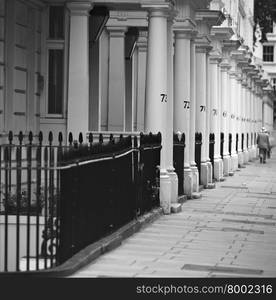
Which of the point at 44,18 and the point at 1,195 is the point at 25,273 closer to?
the point at 1,195

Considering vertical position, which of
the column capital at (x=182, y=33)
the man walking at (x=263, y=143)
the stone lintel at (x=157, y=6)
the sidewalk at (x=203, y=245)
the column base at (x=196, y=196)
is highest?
the stone lintel at (x=157, y=6)

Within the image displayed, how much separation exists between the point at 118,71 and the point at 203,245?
14.1 meters

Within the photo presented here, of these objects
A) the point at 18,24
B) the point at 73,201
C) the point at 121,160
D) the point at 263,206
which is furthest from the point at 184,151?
the point at 73,201

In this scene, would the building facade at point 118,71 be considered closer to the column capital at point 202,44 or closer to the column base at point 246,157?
the column capital at point 202,44

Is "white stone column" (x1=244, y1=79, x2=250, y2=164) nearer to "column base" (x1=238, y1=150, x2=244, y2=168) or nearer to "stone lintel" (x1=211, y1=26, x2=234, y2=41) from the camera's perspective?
"column base" (x1=238, y1=150, x2=244, y2=168)

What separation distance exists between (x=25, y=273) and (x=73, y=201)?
1.46 metres

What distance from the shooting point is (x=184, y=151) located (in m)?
23.2

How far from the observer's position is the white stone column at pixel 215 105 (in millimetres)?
31683

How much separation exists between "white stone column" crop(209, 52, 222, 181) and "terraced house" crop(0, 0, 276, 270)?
47mm

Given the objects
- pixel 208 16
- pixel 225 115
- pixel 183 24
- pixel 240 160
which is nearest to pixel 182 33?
pixel 183 24

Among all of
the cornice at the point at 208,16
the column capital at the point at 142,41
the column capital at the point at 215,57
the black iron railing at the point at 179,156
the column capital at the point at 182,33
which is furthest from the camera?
the column capital at the point at 215,57

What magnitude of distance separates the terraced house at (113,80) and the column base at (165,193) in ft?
0.07

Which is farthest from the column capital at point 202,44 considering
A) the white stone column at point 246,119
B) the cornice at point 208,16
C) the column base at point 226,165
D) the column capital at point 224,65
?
the white stone column at point 246,119

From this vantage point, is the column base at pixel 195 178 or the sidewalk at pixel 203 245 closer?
the sidewalk at pixel 203 245
